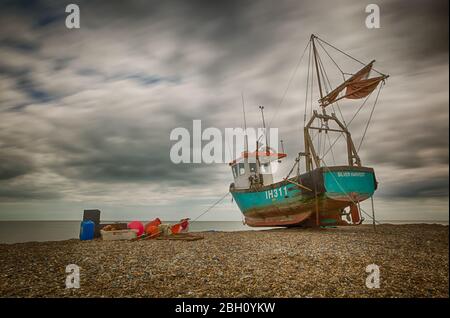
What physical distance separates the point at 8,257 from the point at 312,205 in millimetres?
15595

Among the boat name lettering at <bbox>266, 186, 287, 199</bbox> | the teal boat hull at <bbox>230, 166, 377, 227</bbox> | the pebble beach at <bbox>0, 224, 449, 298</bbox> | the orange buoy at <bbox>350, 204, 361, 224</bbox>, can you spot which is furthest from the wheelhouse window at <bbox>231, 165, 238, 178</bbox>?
the pebble beach at <bbox>0, 224, 449, 298</bbox>

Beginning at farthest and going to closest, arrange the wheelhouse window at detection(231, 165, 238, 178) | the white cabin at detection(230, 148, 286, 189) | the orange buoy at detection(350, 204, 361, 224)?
the wheelhouse window at detection(231, 165, 238, 178) < the white cabin at detection(230, 148, 286, 189) < the orange buoy at detection(350, 204, 361, 224)

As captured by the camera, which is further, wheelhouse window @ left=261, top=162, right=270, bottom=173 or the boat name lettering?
wheelhouse window @ left=261, top=162, right=270, bottom=173

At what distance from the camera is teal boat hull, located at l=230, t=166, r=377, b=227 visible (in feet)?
48.9

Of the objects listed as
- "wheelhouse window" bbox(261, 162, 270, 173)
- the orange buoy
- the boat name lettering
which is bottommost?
the orange buoy

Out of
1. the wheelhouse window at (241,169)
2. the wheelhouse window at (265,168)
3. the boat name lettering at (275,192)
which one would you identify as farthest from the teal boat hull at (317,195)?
the wheelhouse window at (241,169)

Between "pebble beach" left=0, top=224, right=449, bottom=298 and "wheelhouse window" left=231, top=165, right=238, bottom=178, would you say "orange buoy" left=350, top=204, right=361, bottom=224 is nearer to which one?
"pebble beach" left=0, top=224, right=449, bottom=298

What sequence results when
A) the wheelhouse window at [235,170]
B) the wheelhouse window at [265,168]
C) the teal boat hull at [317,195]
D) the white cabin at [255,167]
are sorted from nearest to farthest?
the teal boat hull at [317,195]
the white cabin at [255,167]
the wheelhouse window at [265,168]
the wheelhouse window at [235,170]

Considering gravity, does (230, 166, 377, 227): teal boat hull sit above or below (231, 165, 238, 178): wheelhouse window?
below

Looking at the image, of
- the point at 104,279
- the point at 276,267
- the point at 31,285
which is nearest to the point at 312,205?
the point at 276,267

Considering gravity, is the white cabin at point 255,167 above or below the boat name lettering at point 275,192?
above

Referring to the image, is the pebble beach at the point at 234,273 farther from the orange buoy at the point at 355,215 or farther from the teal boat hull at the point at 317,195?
the orange buoy at the point at 355,215

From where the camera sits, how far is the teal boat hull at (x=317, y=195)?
14914 millimetres
